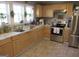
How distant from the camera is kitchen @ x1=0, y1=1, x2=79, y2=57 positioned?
4.01 m

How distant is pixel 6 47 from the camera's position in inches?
132

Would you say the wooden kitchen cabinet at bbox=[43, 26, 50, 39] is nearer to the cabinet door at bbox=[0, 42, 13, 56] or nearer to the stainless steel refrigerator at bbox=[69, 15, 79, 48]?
the stainless steel refrigerator at bbox=[69, 15, 79, 48]

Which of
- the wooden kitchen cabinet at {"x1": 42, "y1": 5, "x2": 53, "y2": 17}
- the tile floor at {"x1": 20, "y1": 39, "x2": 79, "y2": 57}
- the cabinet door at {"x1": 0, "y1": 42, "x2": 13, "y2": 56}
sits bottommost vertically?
the tile floor at {"x1": 20, "y1": 39, "x2": 79, "y2": 57}

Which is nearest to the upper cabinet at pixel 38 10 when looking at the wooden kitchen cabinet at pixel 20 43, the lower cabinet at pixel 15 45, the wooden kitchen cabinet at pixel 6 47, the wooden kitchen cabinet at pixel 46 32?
the wooden kitchen cabinet at pixel 46 32

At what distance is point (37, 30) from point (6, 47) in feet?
8.87

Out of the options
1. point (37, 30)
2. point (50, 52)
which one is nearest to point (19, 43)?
point (50, 52)

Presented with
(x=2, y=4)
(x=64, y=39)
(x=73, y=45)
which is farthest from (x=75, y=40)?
(x=2, y=4)

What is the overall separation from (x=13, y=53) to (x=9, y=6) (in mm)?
1970

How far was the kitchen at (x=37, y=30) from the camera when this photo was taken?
4.01m

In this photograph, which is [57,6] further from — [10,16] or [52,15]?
[10,16]

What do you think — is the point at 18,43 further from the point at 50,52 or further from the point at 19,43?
the point at 50,52

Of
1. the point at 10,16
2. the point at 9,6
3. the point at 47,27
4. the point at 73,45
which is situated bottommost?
the point at 73,45

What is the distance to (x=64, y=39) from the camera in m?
6.33

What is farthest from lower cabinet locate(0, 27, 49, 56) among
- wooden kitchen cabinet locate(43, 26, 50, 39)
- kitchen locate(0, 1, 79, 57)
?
wooden kitchen cabinet locate(43, 26, 50, 39)
